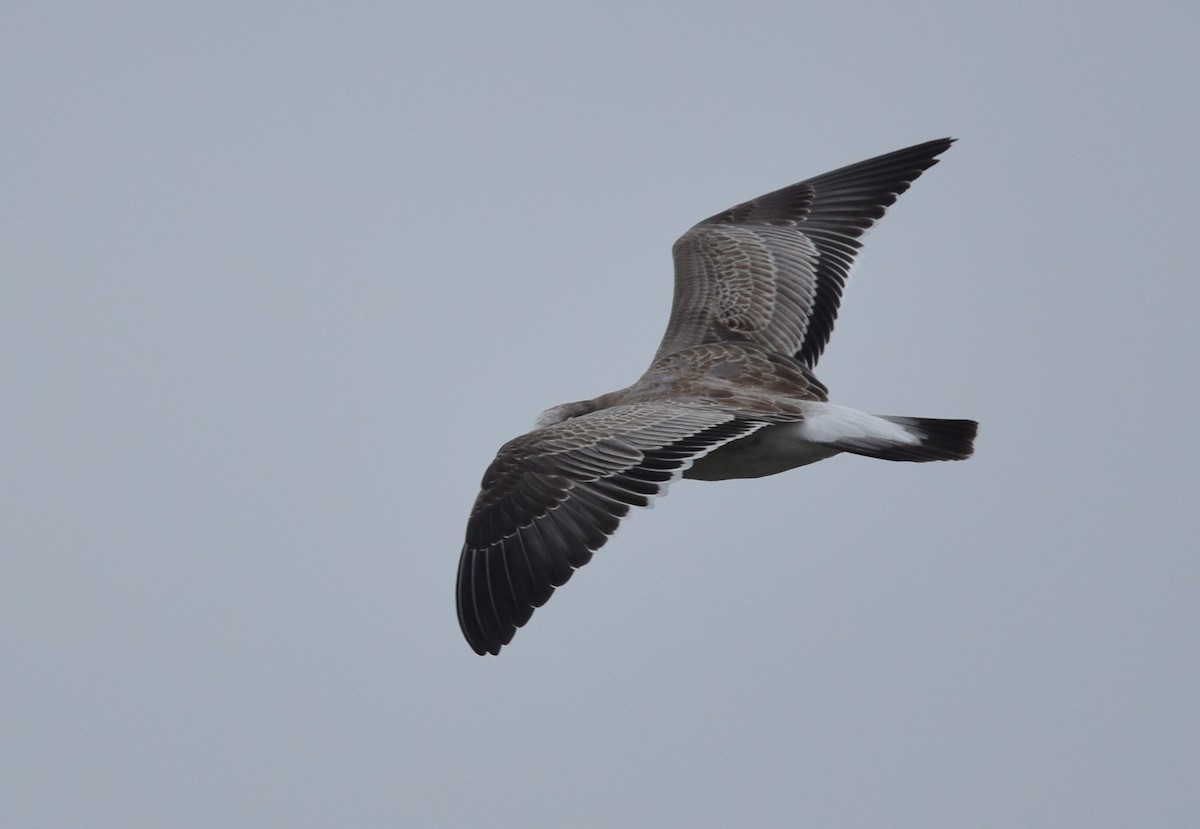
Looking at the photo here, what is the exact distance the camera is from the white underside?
8.88 m

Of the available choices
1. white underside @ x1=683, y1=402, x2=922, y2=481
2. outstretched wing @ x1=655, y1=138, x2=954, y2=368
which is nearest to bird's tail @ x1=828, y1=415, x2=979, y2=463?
white underside @ x1=683, y1=402, x2=922, y2=481

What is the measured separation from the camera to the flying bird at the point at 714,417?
790cm

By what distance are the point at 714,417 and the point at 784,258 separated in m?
2.65

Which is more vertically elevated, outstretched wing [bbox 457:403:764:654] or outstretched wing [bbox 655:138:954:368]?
outstretched wing [bbox 655:138:954:368]

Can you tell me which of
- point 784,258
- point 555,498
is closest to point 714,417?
point 555,498

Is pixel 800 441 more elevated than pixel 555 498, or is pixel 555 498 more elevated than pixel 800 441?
pixel 800 441

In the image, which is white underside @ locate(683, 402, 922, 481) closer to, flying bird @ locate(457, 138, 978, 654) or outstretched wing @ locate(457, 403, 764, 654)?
flying bird @ locate(457, 138, 978, 654)

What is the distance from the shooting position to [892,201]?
1117cm

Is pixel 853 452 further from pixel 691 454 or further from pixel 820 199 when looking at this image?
pixel 820 199

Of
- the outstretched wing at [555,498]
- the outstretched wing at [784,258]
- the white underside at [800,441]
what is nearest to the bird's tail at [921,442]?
the white underside at [800,441]

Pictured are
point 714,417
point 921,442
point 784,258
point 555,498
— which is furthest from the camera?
point 784,258

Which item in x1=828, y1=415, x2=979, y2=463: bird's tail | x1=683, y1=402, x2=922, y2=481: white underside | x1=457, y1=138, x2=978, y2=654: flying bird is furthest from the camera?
x1=683, y1=402, x2=922, y2=481: white underside

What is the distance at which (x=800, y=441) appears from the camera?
892 centimetres

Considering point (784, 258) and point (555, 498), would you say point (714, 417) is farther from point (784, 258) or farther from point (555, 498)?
point (784, 258)
